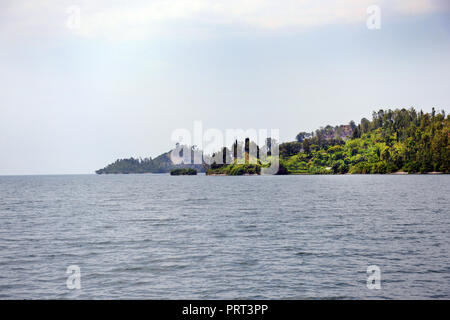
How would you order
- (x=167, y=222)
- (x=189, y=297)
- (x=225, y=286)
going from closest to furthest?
(x=189, y=297) < (x=225, y=286) < (x=167, y=222)

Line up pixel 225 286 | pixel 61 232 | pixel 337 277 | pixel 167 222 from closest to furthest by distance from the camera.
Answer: pixel 225 286
pixel 337 277
pixel 61 232
pixel 167 222

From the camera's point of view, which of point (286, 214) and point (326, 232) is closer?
point (326, 232)

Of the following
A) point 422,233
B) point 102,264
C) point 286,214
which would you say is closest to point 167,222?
point 286,214

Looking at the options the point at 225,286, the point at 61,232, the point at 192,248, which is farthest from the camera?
the point at 61,232

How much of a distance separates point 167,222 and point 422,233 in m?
25.7

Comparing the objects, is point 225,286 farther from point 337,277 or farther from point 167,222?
point 167,222

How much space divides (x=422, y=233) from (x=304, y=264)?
55.0ft

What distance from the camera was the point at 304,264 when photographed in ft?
87.7
